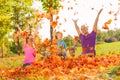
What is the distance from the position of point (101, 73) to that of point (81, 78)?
35.6 inches

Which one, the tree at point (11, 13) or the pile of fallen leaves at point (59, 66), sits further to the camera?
the tree at point (11, 13)

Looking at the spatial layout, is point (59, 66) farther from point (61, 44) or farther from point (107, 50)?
point (107, 50)

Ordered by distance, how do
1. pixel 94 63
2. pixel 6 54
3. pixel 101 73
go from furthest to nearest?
pixel 6 54, pixel 94 63, pixel 101 73

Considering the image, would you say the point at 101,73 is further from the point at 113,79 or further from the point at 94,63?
the point at 94,63

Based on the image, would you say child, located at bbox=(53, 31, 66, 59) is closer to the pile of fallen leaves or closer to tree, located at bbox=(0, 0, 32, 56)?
the pile of fallen leaves

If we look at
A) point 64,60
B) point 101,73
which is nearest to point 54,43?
point 64,60

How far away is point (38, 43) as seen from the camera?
48.9 feet

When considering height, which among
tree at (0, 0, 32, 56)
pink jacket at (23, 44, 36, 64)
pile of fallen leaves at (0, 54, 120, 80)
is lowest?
pile of fallen leaves at (0, 54, 120, 80)

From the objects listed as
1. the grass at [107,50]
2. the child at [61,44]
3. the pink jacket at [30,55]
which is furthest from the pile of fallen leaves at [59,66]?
the grass at [107,50]

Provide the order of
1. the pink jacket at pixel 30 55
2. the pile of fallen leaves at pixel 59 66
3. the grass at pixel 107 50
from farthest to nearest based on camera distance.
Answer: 1. the grass at pixel 107 50
2. the pink jacket at pixel 30 55
3. the pile of fallen leaves at pixel 59 66

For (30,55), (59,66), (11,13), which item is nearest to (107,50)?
(11,13)

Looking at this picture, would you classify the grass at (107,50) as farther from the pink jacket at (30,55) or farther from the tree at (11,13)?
the tree at (11,13)

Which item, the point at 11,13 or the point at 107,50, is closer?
the point at 107,50

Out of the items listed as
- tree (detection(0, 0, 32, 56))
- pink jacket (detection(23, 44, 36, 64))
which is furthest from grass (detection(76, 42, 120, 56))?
tree (detection(0, 0, 32, 56))
